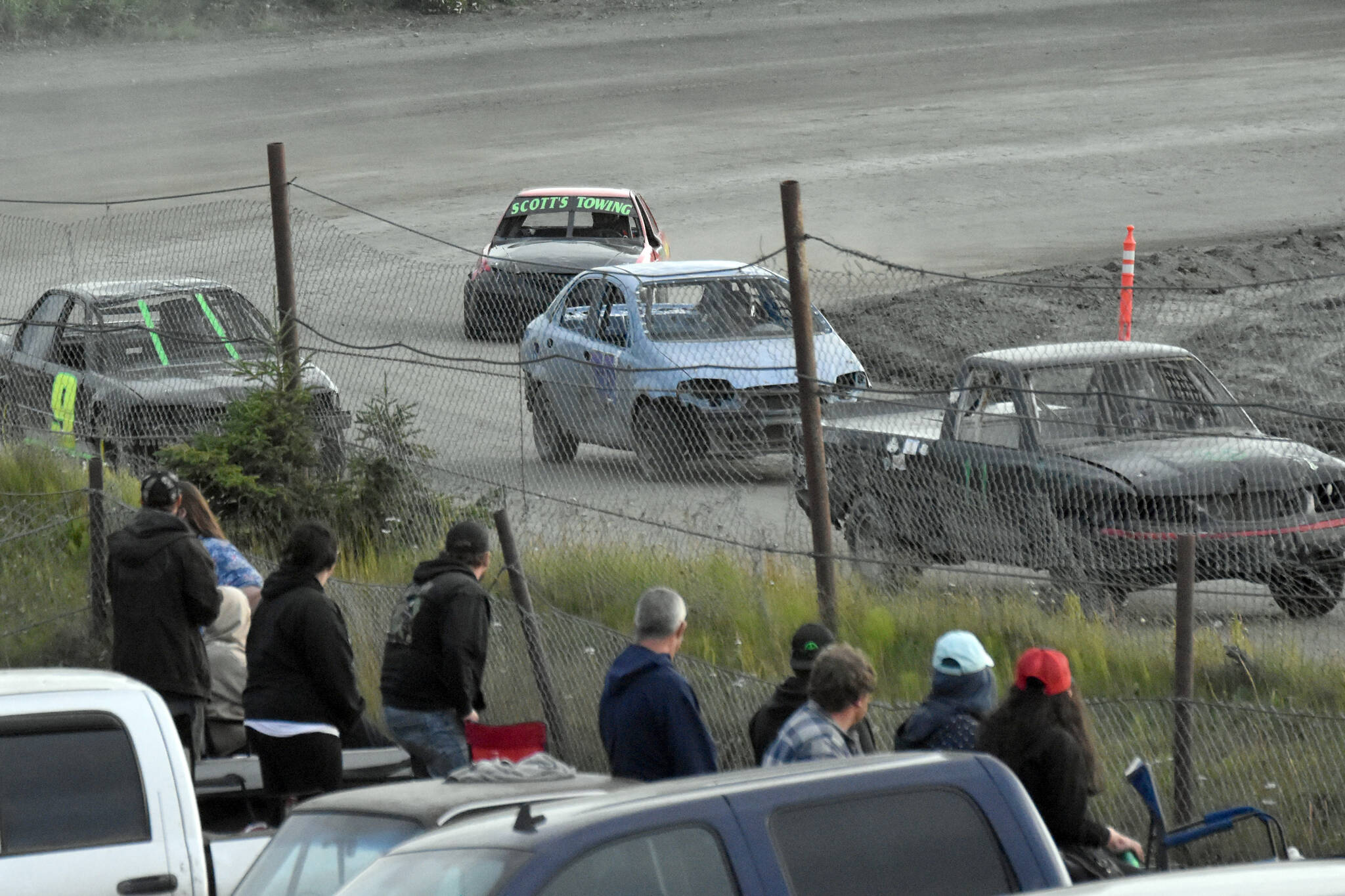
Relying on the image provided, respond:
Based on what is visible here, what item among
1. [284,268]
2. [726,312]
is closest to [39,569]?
[284,268]

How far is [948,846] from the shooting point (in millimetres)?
4359

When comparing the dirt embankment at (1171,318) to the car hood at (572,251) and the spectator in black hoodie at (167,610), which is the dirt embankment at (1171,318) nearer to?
the car hood at (572,251)

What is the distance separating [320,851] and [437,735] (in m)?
1.80

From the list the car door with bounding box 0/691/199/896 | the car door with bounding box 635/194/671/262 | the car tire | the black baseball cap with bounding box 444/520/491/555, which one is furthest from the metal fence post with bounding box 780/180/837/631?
the car door with bounding box 635/194/671/262

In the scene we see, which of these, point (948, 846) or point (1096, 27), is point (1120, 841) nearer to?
point (948, 846)

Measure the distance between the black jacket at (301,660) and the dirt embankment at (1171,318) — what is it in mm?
7950

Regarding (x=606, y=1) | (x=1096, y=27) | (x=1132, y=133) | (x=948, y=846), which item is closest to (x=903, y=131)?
(x=1132, y=133)

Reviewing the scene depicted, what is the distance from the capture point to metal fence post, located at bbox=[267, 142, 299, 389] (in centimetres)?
1102

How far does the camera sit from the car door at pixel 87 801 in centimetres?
564

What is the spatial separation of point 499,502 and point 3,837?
4.85 m

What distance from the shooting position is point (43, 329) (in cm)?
1423

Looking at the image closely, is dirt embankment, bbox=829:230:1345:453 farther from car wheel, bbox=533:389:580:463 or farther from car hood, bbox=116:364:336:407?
car hood, bbox=116:364:336:407

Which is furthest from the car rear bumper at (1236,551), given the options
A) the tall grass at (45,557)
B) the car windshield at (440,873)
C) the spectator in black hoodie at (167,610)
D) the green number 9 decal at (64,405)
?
the green number 9 decal at (64,405)

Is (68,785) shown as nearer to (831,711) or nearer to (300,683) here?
(300,683)
